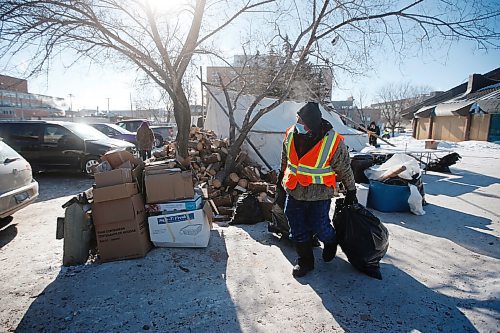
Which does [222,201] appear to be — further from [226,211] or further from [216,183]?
[216,183]

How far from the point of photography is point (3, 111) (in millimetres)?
40125

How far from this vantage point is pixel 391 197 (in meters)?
5.01

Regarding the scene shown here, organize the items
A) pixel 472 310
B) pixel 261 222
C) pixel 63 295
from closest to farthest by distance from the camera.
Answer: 1. pixel 472 310
2. pixel 63 295
3. pixel 261 222

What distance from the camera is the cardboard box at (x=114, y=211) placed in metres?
3.08

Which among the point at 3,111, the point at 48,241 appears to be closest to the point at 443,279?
the point at 48,241

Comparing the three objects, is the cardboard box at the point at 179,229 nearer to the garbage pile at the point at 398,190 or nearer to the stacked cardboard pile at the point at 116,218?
the stacked cardboard pile at the point at 116,218

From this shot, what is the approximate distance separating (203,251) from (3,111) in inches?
2023

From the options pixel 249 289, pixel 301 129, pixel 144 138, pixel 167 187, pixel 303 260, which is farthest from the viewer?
pixel 144 138

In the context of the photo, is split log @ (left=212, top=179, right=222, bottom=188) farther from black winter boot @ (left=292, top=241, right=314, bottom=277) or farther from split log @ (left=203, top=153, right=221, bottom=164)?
black winter boot @ (left=292, top=241, right=314, bottom=277)

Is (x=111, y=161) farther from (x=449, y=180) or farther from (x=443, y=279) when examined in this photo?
(x=449, y=180)

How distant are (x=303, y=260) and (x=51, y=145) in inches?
305

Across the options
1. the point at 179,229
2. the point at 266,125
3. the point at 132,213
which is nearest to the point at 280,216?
the point at 179,229

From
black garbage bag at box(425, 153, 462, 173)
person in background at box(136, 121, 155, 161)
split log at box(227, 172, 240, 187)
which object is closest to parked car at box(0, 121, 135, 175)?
person in background at box(136, 121, 155, 161)

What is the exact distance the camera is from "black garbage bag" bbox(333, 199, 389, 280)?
275 centimetres
